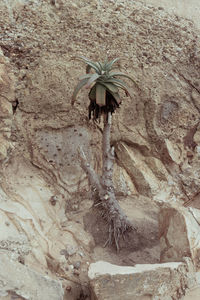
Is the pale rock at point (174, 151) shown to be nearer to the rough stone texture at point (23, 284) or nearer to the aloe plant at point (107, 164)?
the aloe plant at point (107, 164)

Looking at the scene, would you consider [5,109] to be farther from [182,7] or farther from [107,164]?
[182,7]

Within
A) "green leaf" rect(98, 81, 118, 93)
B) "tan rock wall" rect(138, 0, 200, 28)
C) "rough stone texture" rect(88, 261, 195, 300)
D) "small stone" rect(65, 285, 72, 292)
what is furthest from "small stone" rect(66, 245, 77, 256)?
"tan rock wall" rect(138, 0, 200, 28)

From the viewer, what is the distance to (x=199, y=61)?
10.1 meters

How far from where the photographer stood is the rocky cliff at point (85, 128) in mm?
7246

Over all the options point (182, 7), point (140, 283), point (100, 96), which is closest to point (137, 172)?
point (100, 96)

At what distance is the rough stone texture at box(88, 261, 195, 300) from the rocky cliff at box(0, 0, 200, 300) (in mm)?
963

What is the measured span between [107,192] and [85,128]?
7.11ft

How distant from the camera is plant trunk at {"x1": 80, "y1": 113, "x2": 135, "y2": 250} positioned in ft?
24.1

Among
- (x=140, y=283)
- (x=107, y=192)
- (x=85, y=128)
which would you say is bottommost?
(x=140, y=283)

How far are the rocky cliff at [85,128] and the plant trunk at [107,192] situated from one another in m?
0.39

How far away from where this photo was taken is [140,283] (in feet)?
17.0

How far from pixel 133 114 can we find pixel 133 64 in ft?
4.74

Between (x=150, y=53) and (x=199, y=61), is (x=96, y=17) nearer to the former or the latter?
(x=150, y=53)

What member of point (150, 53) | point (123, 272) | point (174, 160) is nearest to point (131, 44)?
point (150, 53)
